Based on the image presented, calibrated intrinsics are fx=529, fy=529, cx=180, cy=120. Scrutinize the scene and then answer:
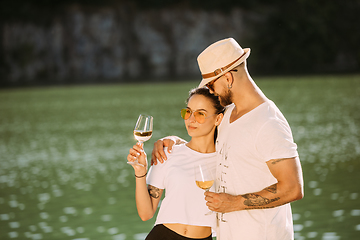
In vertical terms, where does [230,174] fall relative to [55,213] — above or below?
above

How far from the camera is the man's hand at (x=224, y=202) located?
3008mm

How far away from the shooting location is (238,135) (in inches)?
120

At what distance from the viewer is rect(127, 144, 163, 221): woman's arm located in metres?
3.40

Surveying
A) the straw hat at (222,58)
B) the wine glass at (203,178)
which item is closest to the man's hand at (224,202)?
the wine glass at (203,178)

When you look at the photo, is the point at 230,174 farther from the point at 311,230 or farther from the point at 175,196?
the point at 311,230

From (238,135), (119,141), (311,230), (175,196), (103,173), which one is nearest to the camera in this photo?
(238,135)

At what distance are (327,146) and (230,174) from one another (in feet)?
44.6

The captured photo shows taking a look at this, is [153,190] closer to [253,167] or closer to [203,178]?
[203,178]

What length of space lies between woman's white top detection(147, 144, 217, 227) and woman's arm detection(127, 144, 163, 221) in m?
0.08

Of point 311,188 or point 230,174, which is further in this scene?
point 311,188

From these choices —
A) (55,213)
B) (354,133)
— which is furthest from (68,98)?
(55,213)

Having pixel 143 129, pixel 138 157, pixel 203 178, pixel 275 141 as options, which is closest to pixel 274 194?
pixel 275 141

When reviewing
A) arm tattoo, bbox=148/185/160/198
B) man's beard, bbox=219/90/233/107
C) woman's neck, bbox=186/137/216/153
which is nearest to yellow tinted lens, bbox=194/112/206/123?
woman's neck, bbox=186/137/216/153

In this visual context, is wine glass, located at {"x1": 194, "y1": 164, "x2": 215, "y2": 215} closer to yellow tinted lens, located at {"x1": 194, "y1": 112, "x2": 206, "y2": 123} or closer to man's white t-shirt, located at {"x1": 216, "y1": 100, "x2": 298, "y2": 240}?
man's white t-shirt, located at {"x1": 216, "y1": 100, "x2": 298, "y2": 240}
